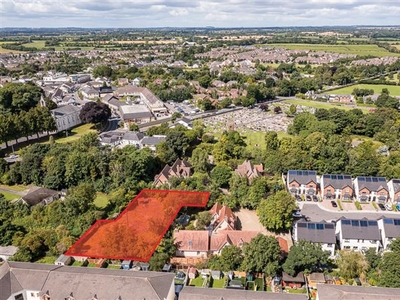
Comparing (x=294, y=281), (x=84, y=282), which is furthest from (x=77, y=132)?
(x=294, y=281)

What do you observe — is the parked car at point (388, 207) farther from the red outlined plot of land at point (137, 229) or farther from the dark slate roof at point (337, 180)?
the red outlined plot of land at point (137, 229)

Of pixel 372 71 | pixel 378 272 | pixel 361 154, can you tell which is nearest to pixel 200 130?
pixel 361 154

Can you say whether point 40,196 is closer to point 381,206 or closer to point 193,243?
point 193,243

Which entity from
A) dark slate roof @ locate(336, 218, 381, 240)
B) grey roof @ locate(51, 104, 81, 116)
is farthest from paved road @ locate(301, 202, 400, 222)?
grey roof @ locate(51, 104, 81, 116)

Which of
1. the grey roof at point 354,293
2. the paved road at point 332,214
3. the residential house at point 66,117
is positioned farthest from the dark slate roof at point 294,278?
the residential house at point 66,117

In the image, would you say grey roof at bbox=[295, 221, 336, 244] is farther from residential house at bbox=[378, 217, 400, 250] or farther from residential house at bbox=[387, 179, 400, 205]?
residential house at bbox=[387, 179, 400, 205]

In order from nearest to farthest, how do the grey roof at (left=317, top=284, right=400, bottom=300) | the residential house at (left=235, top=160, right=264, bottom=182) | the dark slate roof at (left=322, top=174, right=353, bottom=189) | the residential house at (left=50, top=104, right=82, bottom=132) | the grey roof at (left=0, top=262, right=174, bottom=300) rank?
the grey roof at (left=317, top=284, right=400, bottom=300), the grey roof at (left=0, top=262, right=174, bottom=300), the dark slate roof at (left=322, top=174, right=353, bottom=189), the residential house at (left=235, top=160, right=264, bottom=182), the residential house at (left=50, top=104, right=82, bottom=132)
